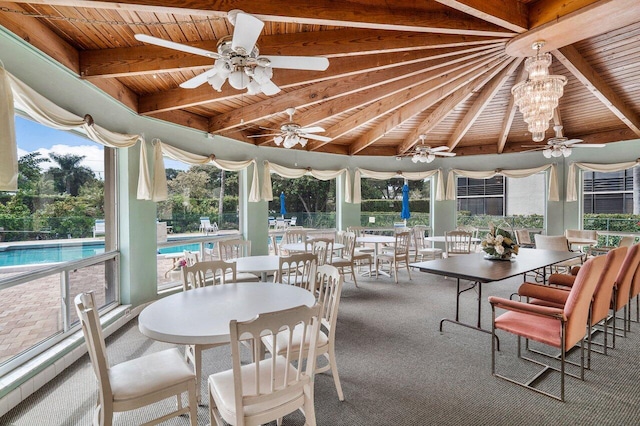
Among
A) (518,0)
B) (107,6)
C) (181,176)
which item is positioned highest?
(518,0)

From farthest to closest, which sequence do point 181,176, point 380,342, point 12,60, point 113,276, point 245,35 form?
point 181,176 < point 113,276 < point 380,342 < point 12,60 < point 245,35

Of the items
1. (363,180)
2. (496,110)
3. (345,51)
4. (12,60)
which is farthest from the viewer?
(363,180)

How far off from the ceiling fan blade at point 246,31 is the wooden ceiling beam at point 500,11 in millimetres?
1214

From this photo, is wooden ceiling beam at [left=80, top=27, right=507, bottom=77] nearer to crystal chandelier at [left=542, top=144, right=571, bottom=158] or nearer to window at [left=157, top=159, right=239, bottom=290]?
window at [left=157, top=159, right=239, bottom=290]

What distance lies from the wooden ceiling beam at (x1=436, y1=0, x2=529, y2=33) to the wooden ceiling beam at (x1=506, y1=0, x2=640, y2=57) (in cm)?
15

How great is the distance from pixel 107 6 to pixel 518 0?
3.00 m

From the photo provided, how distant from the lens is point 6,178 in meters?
2.23

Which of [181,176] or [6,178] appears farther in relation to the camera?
[181,176]

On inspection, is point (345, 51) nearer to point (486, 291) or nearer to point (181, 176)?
point (181, 176)

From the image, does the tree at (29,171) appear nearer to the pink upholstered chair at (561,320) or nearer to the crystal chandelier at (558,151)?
the pink upholstered chair at (561,320)

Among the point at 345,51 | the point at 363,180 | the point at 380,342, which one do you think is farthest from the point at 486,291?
the point at 345,51

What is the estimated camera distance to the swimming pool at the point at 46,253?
266 cm

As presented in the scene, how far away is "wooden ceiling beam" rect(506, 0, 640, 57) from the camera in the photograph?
230cm

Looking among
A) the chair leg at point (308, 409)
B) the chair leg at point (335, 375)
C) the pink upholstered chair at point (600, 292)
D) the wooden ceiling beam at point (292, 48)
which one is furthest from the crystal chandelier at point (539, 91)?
the chair leg at point (308, 409)
